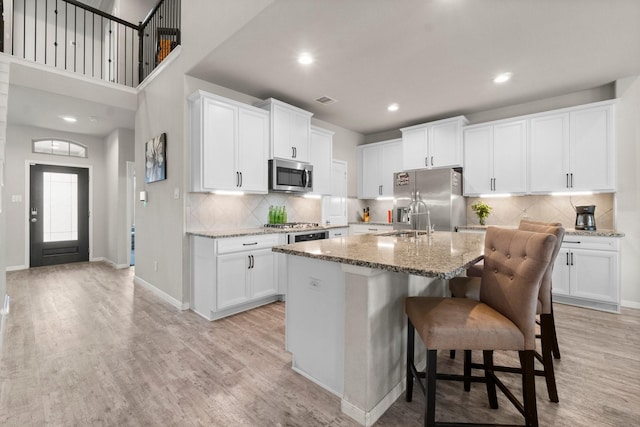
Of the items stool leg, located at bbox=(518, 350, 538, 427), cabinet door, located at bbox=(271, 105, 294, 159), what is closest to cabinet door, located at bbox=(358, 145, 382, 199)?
cabinet door, located at bbox=(271, 105, 294, 159)

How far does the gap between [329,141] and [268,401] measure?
3968 millimetres

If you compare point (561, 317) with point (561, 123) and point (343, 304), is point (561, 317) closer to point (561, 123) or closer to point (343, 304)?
point (561, 123)

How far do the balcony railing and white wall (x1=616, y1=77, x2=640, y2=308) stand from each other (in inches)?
229

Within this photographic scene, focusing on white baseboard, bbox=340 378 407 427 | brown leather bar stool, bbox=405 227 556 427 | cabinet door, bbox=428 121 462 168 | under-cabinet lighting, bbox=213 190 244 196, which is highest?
cabinet door, bbox=428 121 462 168

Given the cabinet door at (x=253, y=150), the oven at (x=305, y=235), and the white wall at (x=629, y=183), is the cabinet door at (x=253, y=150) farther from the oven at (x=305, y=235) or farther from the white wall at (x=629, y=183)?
the white wall at (x=629, y=183)

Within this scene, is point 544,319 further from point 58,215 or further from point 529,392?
point 58,215

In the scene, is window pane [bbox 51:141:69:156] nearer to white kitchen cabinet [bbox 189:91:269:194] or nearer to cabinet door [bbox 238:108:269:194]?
white kitchen cabinet [bbox 189:91:269:194]

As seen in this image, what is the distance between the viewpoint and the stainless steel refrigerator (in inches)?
171

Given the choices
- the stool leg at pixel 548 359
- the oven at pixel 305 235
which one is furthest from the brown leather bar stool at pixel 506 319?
the oven at pixel 305 235

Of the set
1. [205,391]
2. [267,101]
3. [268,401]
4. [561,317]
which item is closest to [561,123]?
[561,317]

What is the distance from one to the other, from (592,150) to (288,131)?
12.8ft

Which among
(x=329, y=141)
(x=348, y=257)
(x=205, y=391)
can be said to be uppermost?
(x=329, y=141)

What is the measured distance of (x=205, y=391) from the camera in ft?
6.11

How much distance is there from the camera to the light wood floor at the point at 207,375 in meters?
1.64
